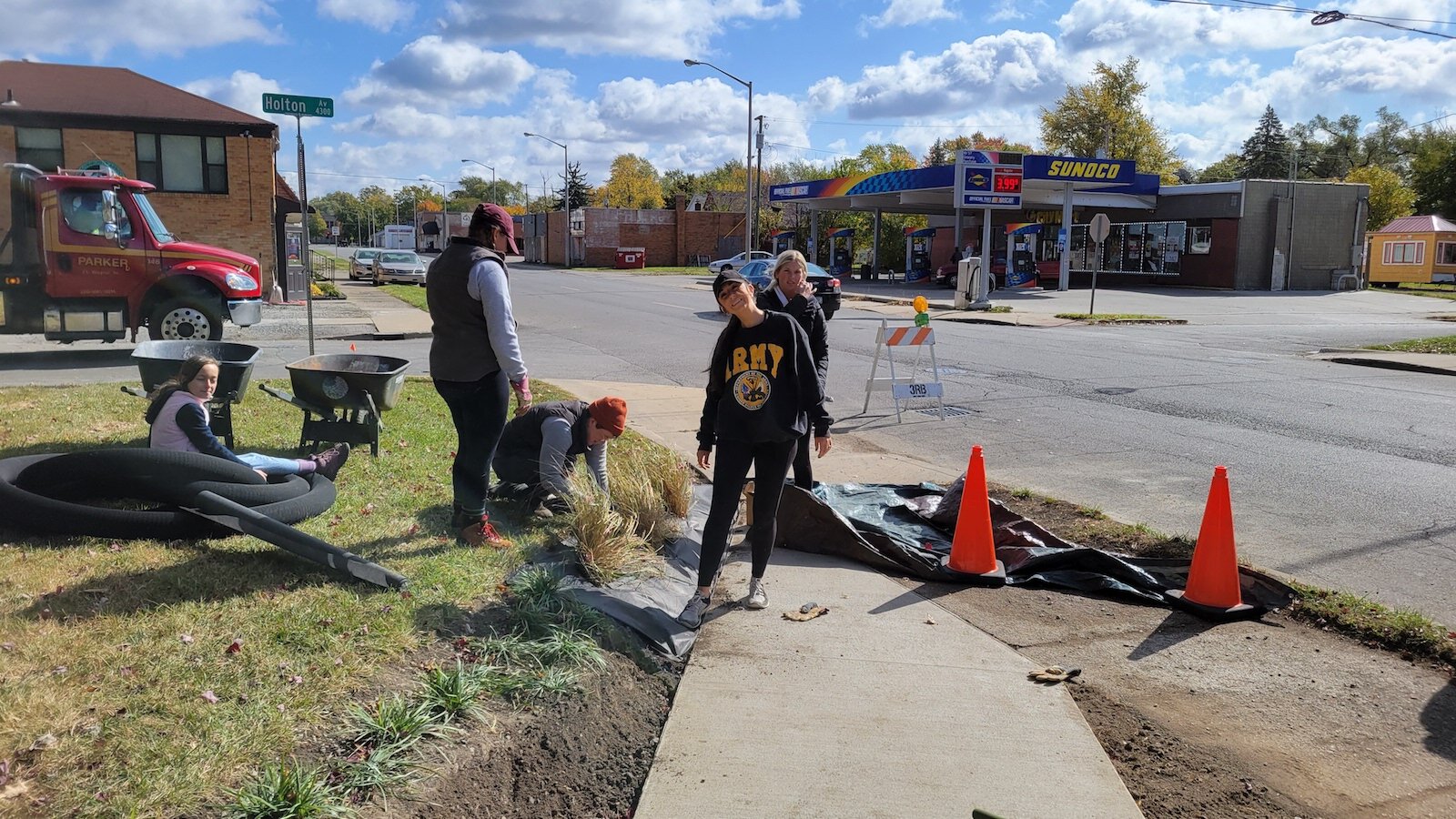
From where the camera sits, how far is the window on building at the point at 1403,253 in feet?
162

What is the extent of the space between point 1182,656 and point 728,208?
2948 inches

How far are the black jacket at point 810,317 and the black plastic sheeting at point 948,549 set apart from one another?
2.97 feet

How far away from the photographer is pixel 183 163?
92.2 ft

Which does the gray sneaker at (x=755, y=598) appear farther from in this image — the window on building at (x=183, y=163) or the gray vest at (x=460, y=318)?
the window on building at (x=183, y=163)

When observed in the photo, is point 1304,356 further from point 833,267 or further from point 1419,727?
point 833,267

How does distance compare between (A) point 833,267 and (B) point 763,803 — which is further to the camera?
(A) point 833,267

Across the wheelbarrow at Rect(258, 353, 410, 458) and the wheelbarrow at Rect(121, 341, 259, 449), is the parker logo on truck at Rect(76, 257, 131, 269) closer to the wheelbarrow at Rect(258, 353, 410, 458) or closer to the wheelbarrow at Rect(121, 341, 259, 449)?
the wheelbarrow at Rect(121, 341, 259, 449)

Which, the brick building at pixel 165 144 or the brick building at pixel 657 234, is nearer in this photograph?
the brick building at pixel 165 144

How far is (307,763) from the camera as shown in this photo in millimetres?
3215

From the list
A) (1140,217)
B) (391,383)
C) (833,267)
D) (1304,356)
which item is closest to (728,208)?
(833,267)

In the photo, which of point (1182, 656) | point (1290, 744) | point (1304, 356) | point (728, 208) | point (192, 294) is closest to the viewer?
point (1290, 744)

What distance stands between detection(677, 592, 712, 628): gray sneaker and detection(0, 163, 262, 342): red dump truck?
1267 centimetres

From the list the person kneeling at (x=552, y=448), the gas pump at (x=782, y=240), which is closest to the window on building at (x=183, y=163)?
the person kneeling at (x=552, y=448)

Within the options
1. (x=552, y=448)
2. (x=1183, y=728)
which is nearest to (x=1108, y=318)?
(x=552, y=448)
